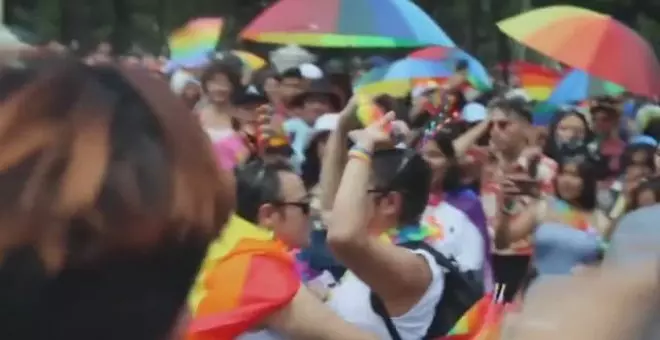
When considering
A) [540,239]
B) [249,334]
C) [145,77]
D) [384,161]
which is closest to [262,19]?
[384,161]

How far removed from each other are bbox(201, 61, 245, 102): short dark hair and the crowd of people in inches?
0.8

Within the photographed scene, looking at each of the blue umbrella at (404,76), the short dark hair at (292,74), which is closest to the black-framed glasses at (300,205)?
the short dark hair at (292,74)

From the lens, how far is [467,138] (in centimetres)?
796

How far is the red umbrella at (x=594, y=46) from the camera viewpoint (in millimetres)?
7559

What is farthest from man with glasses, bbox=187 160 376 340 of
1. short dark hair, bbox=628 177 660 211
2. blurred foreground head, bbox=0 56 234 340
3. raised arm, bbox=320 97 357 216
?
short dark hair, bbox=628 177 660 211

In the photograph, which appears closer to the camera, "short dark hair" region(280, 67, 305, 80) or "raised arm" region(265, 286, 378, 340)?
"raised arm" region(265, 286, 378, 340)

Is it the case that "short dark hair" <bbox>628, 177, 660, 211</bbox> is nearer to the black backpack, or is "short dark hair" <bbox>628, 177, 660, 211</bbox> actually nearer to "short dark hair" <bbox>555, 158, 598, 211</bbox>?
"short dark hair" <bbox>555, 158, 598, 211</bbox>

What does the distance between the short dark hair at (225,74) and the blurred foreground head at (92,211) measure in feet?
18.3

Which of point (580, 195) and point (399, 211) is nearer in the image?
point (399, 211)

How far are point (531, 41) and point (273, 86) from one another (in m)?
1.52

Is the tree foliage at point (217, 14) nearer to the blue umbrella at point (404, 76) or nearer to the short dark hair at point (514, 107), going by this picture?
the blue umbrella at point (404, 76)

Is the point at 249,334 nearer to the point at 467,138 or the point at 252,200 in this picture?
the point at 252,200

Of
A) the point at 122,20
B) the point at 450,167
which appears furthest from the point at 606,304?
the point at 122,20

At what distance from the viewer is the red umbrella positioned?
756 cm
